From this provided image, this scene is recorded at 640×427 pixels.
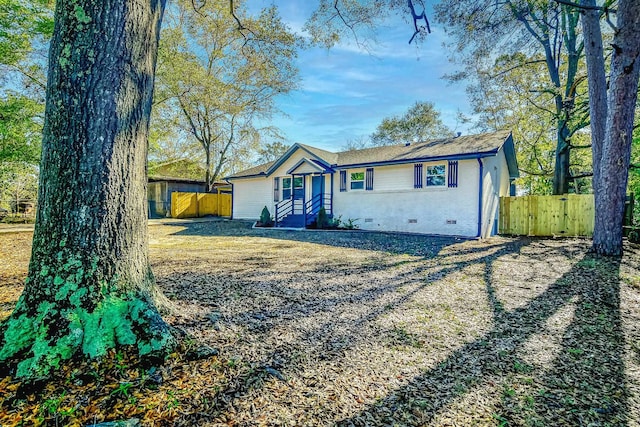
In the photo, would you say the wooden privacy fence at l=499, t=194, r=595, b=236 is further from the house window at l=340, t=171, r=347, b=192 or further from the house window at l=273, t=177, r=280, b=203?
the house window at l=273, t=177, r=280, b=203

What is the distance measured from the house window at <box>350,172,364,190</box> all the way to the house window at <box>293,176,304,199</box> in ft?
10.1

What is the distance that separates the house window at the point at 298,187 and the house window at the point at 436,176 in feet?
22.1

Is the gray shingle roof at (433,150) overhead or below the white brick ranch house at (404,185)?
overhead

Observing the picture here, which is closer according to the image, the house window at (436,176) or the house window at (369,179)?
the house window at (436,176)

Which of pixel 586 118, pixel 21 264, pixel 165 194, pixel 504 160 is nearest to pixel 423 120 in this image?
pixel 504 160

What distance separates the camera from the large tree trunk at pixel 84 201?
2.17 meters

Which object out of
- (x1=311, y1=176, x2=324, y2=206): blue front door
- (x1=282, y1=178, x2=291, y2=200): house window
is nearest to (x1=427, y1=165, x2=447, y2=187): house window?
(x1=311, y1=176, x2=324, y2=206): blue front door

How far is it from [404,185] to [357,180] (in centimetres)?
243

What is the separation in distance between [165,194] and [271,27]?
1887 cm

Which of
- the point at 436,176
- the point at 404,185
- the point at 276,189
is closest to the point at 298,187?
the point at 276,189

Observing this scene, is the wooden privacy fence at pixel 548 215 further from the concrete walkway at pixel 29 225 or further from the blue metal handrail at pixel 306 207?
the concrete walkway at pixel 29 225

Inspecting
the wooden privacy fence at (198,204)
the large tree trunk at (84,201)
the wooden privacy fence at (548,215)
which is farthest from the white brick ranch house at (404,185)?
the large tree trunk at (84,201)

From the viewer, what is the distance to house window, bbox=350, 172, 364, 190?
15.1 meters

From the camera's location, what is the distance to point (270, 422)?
1.82 m
